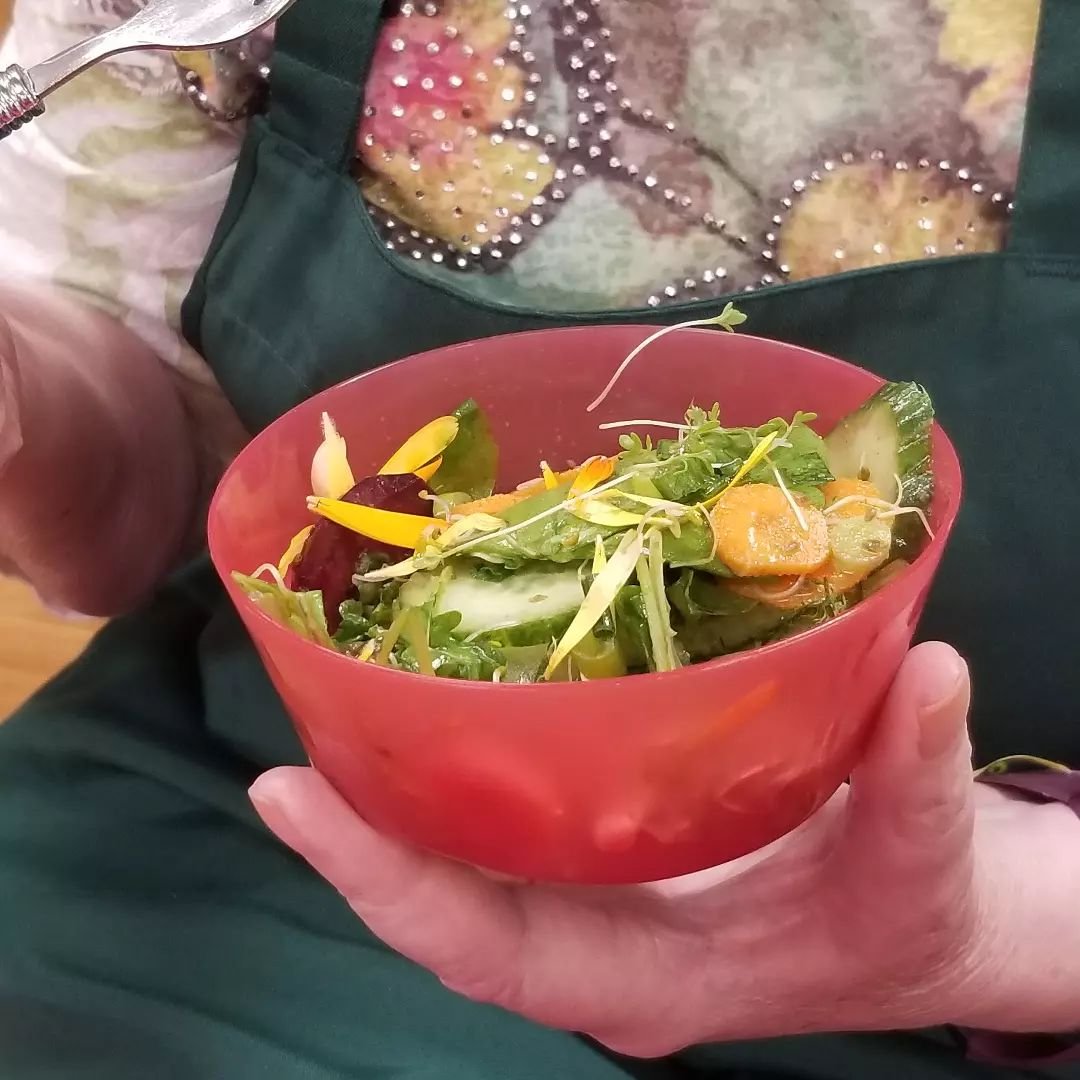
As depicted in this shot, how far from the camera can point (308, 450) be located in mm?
422

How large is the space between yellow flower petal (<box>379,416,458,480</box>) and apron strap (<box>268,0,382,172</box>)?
0.17 metres

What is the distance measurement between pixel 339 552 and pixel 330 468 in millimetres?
47

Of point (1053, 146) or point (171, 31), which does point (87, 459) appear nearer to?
point (171, 31)

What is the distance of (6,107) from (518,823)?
32cm

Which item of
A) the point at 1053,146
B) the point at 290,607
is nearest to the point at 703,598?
the point at 290,607

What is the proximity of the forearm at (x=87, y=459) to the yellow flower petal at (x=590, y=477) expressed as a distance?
1.08ft

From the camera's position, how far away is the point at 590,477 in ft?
Result: 1.19

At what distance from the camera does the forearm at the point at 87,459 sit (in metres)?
0.61

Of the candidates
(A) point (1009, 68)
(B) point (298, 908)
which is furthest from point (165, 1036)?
(A) point (1009, 68)

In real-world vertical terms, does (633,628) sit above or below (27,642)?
above

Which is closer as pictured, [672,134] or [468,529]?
[468,529]

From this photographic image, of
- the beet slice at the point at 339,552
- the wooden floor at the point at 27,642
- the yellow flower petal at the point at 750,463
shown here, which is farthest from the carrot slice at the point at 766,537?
the wooden floor at the point at 27,642

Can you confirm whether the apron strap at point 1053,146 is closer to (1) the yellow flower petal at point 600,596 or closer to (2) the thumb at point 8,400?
(1) the yellow flower petal at point 600,596

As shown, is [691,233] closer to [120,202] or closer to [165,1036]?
[120,202]
